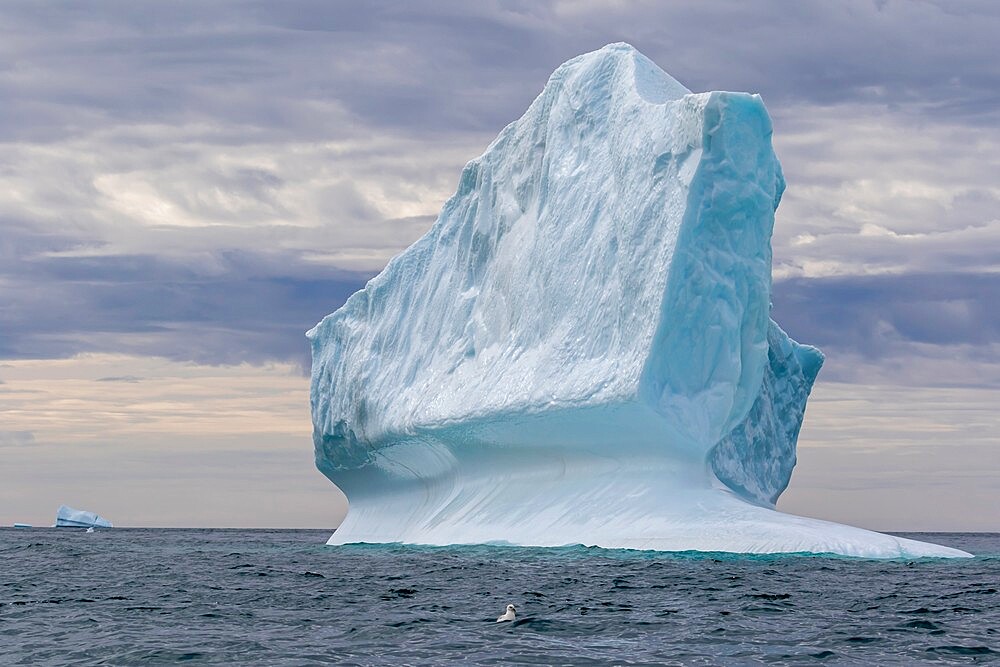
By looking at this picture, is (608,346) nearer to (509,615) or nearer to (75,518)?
(509,615)

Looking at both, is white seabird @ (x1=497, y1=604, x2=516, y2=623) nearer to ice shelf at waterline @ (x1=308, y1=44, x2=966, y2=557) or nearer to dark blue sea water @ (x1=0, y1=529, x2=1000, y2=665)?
dark blue sea water @ (x1=0, y1=529, x2=1000, y2=665)

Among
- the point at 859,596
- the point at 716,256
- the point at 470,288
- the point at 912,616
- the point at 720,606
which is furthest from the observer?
the point at 470,288

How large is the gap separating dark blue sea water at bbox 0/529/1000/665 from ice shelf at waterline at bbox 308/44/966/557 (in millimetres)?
→ 2667

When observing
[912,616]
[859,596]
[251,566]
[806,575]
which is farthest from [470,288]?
[912,616]

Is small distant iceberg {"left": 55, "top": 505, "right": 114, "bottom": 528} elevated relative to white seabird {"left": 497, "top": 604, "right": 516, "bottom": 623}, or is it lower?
elevated

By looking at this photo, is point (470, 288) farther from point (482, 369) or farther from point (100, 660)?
point (100, 660)

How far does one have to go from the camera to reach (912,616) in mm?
11430

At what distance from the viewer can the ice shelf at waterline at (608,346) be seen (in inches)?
859

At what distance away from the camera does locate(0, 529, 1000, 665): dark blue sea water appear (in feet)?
30.9

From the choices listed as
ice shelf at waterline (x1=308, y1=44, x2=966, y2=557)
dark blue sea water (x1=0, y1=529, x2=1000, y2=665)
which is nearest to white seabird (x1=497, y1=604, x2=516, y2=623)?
dark blue sea water (x1=0, y1=529, x2=1000, y2=665)

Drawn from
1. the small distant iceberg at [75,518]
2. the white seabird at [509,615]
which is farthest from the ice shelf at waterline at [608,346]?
the small distant iceberg at [75,518]

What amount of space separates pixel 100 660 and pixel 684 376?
48.3ft

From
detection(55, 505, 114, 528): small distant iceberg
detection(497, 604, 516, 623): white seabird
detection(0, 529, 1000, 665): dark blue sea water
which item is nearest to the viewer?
detection(0, 529, 1000, 665): dark blue sea water

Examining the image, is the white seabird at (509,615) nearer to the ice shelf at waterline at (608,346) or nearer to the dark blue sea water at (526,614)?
the dark blue sea water at (526,614)
